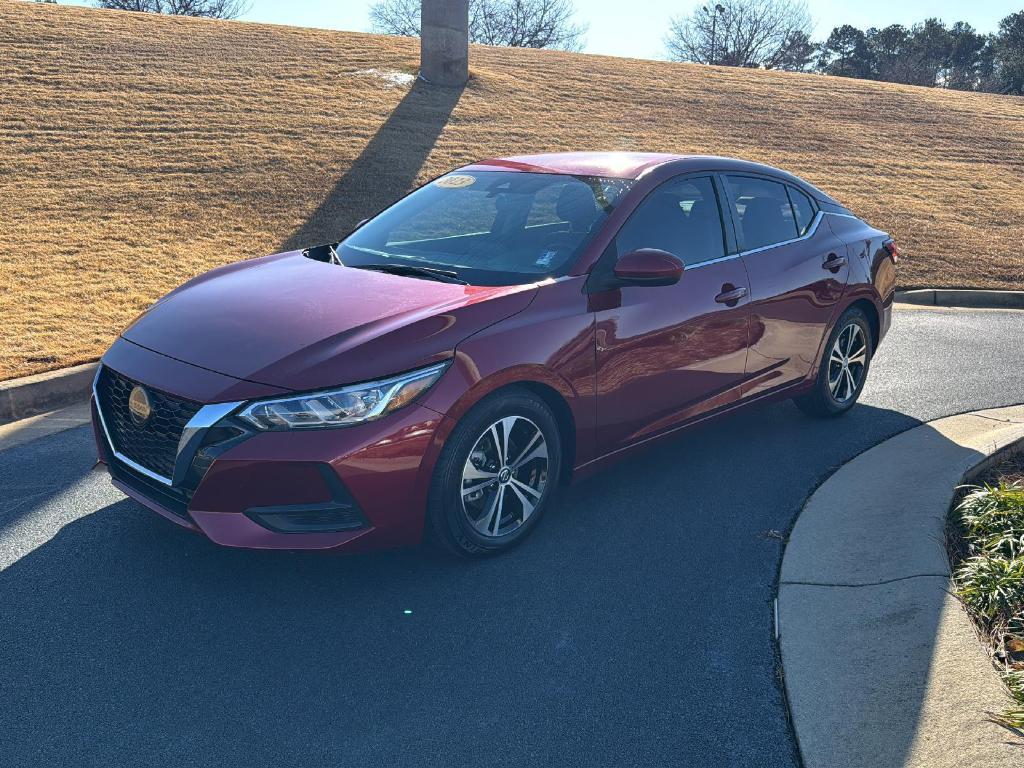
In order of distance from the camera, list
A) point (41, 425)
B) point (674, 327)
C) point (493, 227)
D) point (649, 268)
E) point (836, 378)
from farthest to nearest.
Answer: point (836, 378) < point (41, 425) < point (493, 227) < point (674, 327) < point (649, 268)

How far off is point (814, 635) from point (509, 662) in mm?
1166

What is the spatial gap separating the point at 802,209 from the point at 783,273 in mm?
677

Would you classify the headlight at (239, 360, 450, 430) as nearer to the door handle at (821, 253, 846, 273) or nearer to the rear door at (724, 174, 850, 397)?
the rear door at (724, 174, 850, 397)

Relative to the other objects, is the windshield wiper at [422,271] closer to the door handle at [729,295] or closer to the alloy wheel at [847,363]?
the door handle at [729,295]

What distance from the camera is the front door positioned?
451 centimetres

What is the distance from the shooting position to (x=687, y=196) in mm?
5117

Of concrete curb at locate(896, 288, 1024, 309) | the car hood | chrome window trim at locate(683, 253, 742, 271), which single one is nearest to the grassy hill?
concrete curb at locate(896, 288, 1024, 309)

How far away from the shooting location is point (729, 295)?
5.09 metres

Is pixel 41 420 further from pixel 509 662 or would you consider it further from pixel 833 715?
pixel 833 715

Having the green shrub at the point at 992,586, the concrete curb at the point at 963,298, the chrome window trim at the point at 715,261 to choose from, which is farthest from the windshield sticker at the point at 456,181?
the concrete curb at the point at 963,298

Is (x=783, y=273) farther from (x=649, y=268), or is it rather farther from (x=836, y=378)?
(x=649, y=268)

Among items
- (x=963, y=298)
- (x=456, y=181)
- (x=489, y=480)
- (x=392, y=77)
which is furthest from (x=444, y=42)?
(x=489, y=480)

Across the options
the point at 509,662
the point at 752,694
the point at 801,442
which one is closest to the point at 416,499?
the point at 509,662

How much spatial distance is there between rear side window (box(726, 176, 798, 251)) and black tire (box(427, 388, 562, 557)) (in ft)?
6.19
